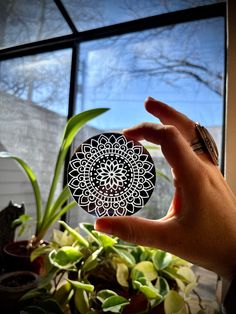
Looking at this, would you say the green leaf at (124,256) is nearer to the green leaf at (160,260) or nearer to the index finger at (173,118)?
the green leaf at (160,260)

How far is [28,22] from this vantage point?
1.12m

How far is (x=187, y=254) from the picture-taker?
44 cm

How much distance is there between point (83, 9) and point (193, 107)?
0.68 m

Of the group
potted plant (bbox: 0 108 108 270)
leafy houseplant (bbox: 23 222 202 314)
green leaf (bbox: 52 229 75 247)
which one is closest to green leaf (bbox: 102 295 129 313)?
leafy houseplant (bbox: 23 222 202 314)

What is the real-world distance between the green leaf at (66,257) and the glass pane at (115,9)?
1.01 meters

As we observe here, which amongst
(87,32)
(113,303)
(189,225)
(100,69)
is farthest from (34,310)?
(87,32)

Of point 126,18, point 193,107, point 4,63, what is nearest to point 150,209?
point 193,107

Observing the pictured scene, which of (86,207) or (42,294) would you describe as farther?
(42,294)

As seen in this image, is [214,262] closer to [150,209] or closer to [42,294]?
[42,294]

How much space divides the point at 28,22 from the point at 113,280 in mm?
1168

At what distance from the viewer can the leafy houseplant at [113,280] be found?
0.58m

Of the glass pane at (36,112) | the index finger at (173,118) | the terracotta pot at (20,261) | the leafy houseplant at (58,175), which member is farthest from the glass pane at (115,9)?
the terracotta pot at (20,261)

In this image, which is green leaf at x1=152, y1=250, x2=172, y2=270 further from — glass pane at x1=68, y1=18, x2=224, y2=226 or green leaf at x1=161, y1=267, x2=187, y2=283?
glass pane at x1=68, y1=18, x2=224, y2=226

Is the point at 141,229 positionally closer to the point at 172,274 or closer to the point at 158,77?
the point at 172,274
